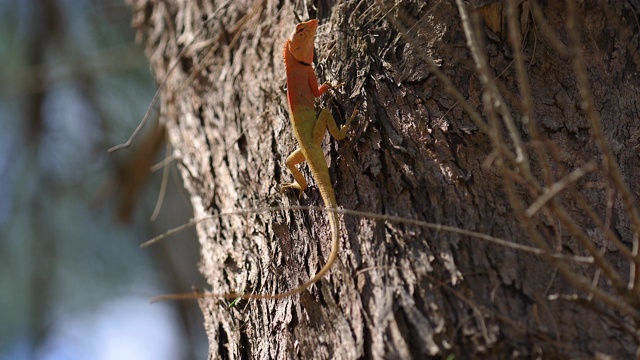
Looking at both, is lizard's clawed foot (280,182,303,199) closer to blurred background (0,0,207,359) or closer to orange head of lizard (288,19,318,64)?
orange head of lizard (288,19,318,64)

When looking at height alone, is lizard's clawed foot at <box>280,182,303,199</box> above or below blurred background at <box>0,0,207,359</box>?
below

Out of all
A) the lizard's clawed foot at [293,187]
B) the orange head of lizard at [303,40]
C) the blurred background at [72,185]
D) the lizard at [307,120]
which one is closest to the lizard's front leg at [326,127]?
the lizard at [307,120]

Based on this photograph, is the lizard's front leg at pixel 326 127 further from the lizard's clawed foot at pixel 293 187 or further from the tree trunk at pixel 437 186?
the lizard's clawed foot at pixel 293 187

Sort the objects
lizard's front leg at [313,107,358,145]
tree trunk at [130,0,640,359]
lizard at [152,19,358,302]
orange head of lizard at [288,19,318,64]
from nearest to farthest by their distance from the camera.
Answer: tree trunk at [130,0,640,359] < lizard at [152,19,358,302] < lizard's front leg at [313,107,358,145] < orange head of lizard at [288,19,318,64]

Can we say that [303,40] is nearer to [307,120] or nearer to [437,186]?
[307,120]

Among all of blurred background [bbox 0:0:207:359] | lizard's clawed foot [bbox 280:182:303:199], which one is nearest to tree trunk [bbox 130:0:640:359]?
lizard's clawed foot [bbox 280:182:303:199]

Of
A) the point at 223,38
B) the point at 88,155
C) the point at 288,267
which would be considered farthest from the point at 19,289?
the point at 288,267

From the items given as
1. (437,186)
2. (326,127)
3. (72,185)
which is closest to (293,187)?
(326,127)

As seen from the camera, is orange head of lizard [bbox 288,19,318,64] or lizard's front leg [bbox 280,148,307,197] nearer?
lizard's front leg [bbox 280,148,307,197]

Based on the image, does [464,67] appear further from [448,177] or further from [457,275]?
[457,275]
